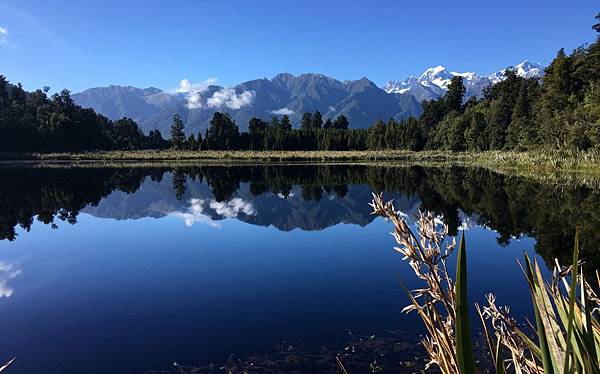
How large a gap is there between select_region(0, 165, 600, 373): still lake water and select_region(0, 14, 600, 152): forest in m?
30.6

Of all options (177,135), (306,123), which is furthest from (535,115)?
(177,135)

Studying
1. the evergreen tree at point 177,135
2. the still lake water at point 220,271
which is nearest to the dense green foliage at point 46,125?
the evergreen tree at point 177,135

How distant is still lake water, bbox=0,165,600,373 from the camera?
23.1ft

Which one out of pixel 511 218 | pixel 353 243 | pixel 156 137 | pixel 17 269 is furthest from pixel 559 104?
pixel 156 137

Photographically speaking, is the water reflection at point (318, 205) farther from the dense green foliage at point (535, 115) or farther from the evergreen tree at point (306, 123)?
the evergreen tree at point (306, 123)

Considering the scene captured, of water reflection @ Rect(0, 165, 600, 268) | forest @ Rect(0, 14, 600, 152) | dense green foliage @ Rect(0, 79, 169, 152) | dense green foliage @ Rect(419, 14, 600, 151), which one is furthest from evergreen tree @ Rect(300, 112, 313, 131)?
water reflection @ Rect(0, 165, 600, 268)

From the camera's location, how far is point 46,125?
95625 millimetres

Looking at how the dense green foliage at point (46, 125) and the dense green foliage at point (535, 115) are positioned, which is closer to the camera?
the dense green foliage at point (535, 115)

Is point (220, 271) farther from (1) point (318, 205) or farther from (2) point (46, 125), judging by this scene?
(2) point (46, 125)

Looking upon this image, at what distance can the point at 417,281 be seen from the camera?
10078 millimetres

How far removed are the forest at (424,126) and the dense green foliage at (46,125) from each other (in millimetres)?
179

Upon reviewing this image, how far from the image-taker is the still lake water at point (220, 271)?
7.04 meters

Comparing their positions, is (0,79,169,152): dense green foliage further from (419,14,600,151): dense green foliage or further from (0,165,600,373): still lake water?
(0,165,600,373): still lake water

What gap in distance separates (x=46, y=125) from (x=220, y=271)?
330 feet
